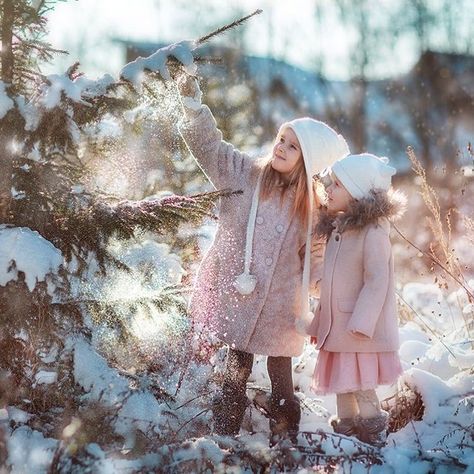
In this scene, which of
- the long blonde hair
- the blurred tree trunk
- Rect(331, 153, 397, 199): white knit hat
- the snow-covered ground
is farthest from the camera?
the long blonde hair

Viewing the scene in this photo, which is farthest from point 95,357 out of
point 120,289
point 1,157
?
point 1,157

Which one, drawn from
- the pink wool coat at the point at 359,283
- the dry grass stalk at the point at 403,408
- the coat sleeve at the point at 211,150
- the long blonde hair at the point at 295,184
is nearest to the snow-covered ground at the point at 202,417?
the dry grass stalk at the point at 403,408

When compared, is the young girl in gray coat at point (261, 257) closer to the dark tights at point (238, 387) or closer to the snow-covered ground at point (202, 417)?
the dark tights at point (238, 387)

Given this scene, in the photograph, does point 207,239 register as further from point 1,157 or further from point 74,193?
point 1,157

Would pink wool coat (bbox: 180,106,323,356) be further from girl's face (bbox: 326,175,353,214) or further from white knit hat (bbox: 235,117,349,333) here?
girl's face (bbox: 326,175,353,214)

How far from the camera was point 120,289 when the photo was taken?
3.17 m

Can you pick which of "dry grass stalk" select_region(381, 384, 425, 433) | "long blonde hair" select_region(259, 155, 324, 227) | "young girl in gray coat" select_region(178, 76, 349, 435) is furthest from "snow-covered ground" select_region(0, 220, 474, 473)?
"long blonde hair" select_region(259, 155, 324, 227)

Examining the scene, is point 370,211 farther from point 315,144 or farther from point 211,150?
point 211,150

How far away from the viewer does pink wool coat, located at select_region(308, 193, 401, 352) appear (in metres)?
3.22

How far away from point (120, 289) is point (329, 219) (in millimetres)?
1115

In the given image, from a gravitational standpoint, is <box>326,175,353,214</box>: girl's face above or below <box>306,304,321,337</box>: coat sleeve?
above

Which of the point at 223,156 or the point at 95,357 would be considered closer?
the point at 95,357

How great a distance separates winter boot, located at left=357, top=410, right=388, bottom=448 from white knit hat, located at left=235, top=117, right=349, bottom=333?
0.56 m

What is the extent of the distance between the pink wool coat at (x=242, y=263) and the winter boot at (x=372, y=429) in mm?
538
